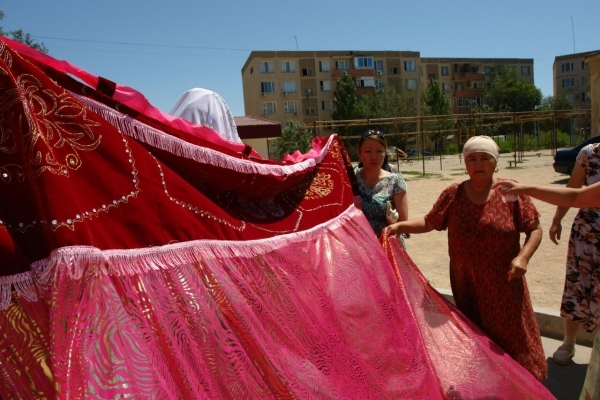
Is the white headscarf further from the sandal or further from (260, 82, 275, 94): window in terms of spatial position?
(260, 82, 275, 94): window

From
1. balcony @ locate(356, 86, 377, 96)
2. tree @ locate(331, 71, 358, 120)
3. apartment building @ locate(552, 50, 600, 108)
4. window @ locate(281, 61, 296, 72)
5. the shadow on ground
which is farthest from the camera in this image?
apartment building @ locate(552, 50, 600, 108)

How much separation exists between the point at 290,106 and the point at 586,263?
53.0 meters

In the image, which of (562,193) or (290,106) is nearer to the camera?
(562,193)

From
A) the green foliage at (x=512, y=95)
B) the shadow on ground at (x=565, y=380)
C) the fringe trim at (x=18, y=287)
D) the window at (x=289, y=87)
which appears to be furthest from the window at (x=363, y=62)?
the fringe trim at (x=18, y=287)

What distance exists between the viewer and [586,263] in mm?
3123

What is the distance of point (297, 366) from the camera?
182 cm

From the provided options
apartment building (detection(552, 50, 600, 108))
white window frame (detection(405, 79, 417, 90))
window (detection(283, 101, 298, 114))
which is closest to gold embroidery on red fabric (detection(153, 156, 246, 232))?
window (detection(283, 101, 298, 114))

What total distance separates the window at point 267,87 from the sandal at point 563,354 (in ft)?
170

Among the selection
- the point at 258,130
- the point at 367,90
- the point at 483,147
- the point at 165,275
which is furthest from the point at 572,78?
the point at 165,275

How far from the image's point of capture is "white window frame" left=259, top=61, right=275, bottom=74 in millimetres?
53125

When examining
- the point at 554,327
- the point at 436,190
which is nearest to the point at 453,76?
the point at 436,190

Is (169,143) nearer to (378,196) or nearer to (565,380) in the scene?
(378,196)

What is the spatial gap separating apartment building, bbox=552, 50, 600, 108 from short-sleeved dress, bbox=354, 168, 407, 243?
7971 centimetres

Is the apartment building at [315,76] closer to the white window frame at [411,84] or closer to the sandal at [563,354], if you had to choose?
the white window frame at [411,84]
